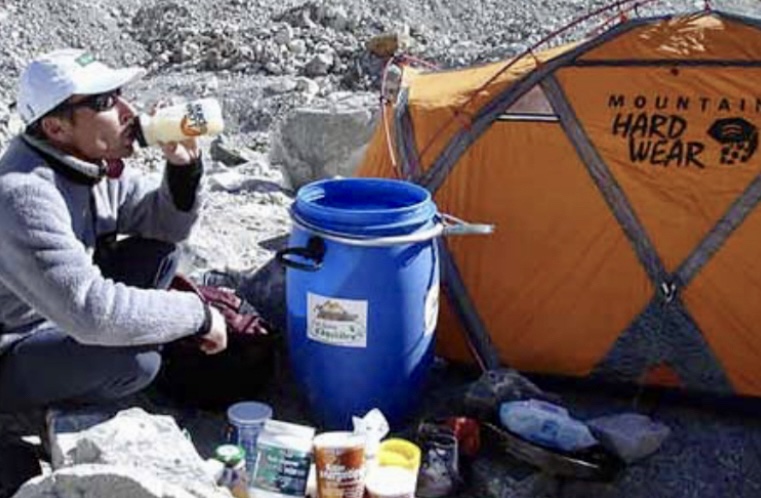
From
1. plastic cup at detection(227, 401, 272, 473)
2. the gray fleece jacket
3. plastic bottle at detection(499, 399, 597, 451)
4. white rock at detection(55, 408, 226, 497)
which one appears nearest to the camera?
white rock at detection(55, 408, 226, 497)

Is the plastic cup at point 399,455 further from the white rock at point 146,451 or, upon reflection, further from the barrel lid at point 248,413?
the white rock at point 146,451

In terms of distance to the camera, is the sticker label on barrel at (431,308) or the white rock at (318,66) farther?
the white rock at (318,66)

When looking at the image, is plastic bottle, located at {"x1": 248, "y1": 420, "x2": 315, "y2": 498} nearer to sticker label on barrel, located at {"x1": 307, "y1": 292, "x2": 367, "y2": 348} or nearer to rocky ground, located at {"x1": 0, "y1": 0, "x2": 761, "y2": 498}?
sticker label on barrel, located at {"x1": 307, "y1": 292, "x2": 367, "y2": 348}

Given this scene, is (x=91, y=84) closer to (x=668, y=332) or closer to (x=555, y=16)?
(x=668, y=332)

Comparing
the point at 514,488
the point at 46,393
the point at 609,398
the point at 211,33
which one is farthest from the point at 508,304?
the point at 211,33

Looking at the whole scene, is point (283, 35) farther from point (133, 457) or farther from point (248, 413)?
point (133, 457)

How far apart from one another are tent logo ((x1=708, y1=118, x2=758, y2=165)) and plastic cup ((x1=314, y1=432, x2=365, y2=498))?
1.44 meters

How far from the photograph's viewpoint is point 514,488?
11.8 ft

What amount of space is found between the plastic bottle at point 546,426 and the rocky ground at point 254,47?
5.51 ft

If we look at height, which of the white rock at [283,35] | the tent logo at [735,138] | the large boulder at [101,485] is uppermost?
the tent logo at [735,138]

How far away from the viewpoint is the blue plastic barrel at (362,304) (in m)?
3.68

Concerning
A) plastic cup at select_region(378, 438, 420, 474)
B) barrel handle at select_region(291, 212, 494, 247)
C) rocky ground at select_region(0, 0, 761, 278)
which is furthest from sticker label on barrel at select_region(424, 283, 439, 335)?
rocky ground at select_region(0, 0, 761, 278)

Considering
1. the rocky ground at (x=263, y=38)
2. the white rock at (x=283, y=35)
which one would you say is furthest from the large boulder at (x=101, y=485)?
the white rock at (x=283, y=35)

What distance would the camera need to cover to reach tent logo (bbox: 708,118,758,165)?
3.85 m
